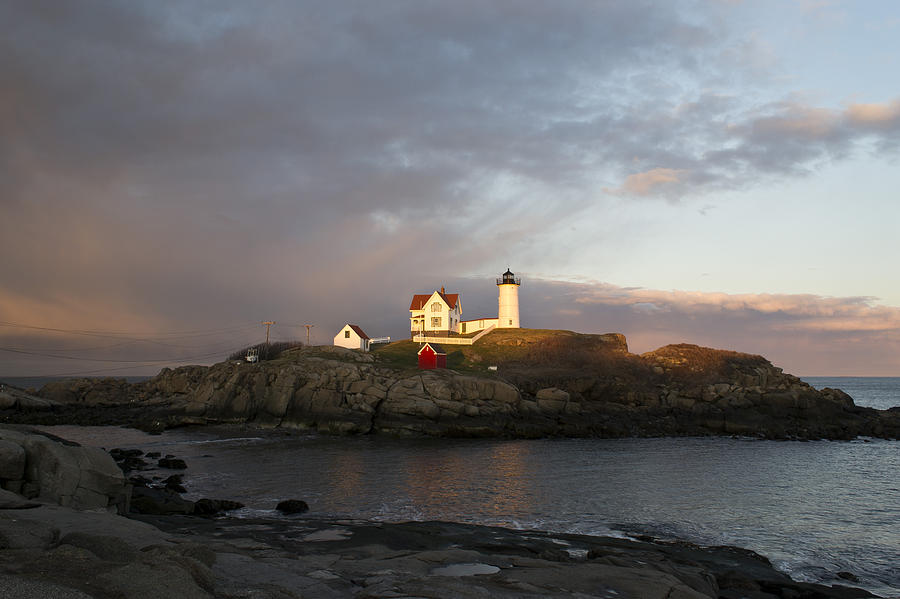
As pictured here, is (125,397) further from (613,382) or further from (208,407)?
(613,382)

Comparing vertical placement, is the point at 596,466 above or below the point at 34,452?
below

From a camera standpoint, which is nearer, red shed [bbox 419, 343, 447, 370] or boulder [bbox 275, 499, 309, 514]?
boulder [bbox 275, 499, 309, 514]

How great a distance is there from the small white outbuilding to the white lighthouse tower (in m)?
25.0

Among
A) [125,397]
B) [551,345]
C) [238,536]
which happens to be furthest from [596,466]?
[125,397]

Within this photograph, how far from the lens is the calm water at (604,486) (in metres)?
21.3

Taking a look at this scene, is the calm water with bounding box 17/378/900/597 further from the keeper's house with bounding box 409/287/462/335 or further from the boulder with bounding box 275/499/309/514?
the keeper's house with bounding box 409/287/462/335

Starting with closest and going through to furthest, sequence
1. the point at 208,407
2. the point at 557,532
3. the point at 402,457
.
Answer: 1. the point at 557,532
2. the point at 402,457
3. the point at 208,407

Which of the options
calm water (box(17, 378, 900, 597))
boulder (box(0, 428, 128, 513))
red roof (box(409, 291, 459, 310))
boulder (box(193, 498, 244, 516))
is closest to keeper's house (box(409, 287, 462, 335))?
red roof (box(409, 291, 459, 310))

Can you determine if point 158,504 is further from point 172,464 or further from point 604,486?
point 604,486

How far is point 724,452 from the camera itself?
4303cm

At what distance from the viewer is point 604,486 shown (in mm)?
29328

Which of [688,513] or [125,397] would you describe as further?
[125,397]

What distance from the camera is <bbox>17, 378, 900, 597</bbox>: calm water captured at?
21297 millimetres

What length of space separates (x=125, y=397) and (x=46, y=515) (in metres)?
67.7
